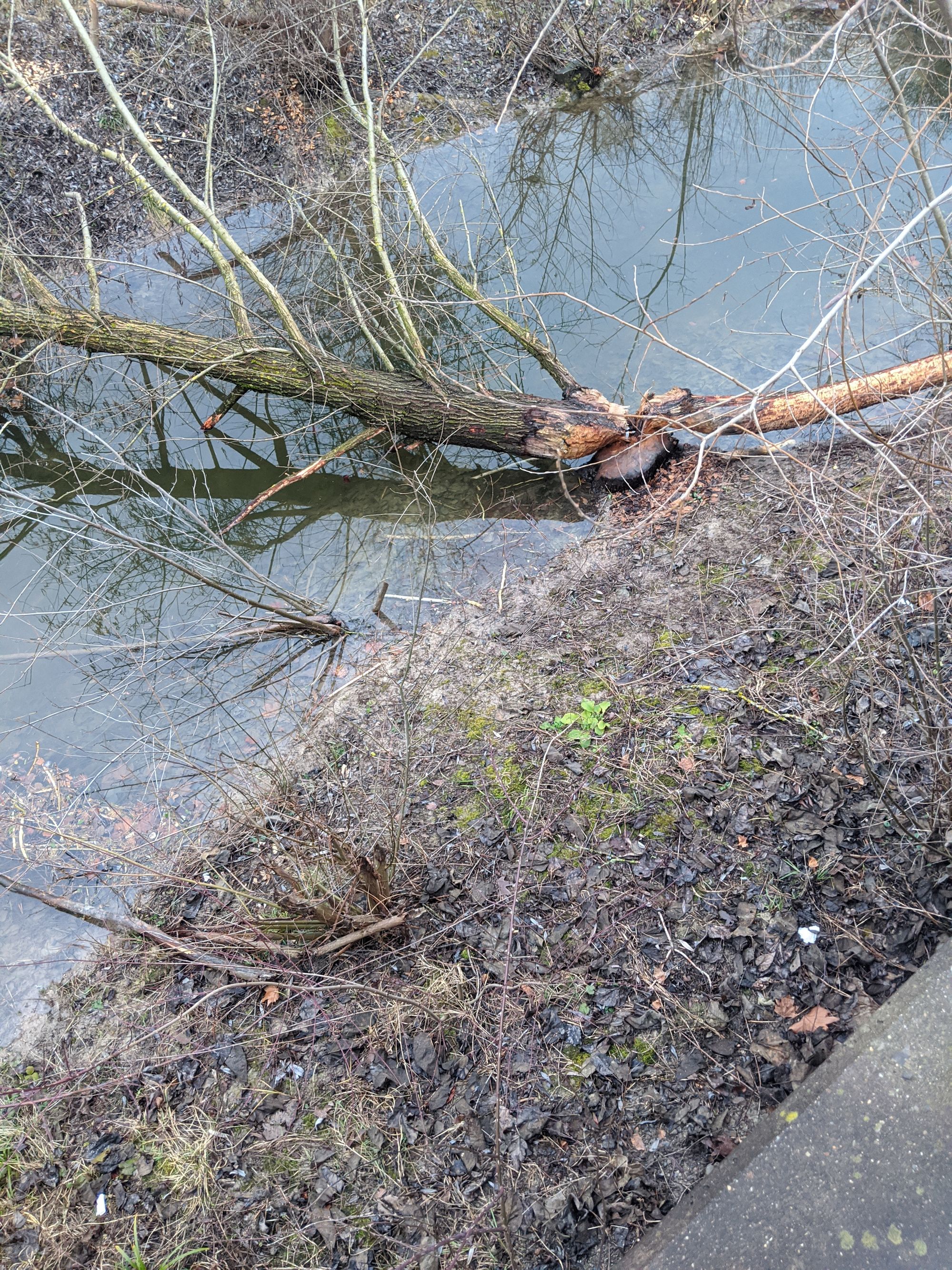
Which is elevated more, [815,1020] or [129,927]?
[815,1020]

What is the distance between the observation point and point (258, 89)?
31.8 feet

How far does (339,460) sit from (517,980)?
4648 mm

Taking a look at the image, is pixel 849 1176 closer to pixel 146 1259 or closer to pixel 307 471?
pixel 146 1259

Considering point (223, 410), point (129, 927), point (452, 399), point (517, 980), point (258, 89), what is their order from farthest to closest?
point (258, 89) < point (223, 410) < point (452, 399) < point (129, 927) < point (517, 980)

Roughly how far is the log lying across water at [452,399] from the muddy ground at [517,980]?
182 centimetres

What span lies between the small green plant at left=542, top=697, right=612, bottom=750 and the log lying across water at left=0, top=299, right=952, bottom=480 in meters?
2.01

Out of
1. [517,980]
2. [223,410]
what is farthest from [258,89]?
[517,980]

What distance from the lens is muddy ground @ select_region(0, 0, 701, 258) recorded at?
356 inches

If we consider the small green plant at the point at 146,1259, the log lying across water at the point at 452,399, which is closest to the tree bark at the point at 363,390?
Answer: the log lying across water at the point at 452,399

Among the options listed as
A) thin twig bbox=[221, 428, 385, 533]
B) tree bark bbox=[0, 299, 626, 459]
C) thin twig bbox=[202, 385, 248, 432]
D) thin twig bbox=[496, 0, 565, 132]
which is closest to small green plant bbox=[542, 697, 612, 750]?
tree bark bbox=[0, 299, 626, 459]

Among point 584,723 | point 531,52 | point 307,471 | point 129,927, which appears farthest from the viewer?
point 307,471

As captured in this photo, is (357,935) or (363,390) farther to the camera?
(363,390)

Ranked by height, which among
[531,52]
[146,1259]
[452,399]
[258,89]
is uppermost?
[258,89]

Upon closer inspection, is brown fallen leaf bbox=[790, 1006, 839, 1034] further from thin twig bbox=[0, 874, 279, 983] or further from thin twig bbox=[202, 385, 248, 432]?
thin twig bbox=[202, 385, 248, 432]
